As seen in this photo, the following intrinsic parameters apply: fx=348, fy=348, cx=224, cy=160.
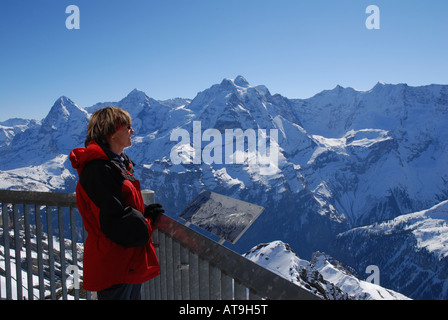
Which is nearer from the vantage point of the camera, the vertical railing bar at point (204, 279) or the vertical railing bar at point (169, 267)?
the vertical railing bar at point (204, 279)

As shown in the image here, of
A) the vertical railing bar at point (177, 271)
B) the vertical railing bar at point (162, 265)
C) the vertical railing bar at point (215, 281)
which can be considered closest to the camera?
the vertical railing bar at point (215, 281)

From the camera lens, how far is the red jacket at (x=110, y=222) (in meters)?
3.19

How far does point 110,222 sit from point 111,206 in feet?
0.48

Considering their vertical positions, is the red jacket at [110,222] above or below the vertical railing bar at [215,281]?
above

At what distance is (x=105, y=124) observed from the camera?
3.55 meters

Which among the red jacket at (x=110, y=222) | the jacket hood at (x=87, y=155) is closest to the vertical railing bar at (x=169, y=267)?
the red jacket at (x=110, y=222)

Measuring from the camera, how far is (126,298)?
362 centimetres

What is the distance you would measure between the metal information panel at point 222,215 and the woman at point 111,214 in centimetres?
92

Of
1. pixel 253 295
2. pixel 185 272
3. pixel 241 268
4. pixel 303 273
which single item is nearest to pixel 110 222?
pixel 185 272

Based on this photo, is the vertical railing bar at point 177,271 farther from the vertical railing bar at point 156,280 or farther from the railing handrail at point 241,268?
the vertical railing bar at point 156,280


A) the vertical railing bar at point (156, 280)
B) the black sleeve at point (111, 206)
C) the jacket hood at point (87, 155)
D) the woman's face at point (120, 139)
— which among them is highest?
the woman's face at point (120, 139)

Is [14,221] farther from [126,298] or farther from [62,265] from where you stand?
[126,298]
